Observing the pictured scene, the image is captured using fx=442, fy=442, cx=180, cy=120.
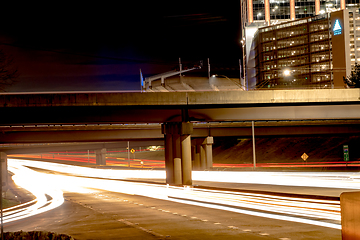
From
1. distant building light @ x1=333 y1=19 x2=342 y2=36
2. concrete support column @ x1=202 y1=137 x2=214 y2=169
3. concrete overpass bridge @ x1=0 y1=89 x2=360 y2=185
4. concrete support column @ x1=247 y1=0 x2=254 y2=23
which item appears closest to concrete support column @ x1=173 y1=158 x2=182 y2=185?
concrete overpass bridge @ x1=0 y1=89 x2=360 y2=185

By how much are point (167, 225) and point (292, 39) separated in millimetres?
95218

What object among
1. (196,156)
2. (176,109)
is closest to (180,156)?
(176,109)

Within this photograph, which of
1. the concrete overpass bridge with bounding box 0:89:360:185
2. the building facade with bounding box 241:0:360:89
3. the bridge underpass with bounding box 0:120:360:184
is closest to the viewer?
the concrete overpass bridge with bounding box 0:89:360:185

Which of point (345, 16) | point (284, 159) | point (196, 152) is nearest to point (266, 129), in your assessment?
point (196, 152)

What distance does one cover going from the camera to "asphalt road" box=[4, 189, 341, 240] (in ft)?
34.8

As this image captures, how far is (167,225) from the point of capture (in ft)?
41.8

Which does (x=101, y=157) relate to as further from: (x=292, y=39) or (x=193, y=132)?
(x=292, y=39)

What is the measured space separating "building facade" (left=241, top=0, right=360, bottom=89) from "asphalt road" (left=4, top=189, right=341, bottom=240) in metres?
76.3

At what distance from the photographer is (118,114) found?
31.3m

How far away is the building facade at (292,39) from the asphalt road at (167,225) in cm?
7632

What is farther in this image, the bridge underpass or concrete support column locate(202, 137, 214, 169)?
concrete support column locate(202, 137, 214, 169)

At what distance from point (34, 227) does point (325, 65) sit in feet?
293

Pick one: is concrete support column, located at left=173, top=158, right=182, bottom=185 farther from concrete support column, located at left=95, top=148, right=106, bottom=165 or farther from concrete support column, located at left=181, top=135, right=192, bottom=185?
concrete support column, located at left=95, top=148, right=106, bottom=165

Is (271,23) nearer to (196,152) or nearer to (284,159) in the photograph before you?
A: (284,159)
